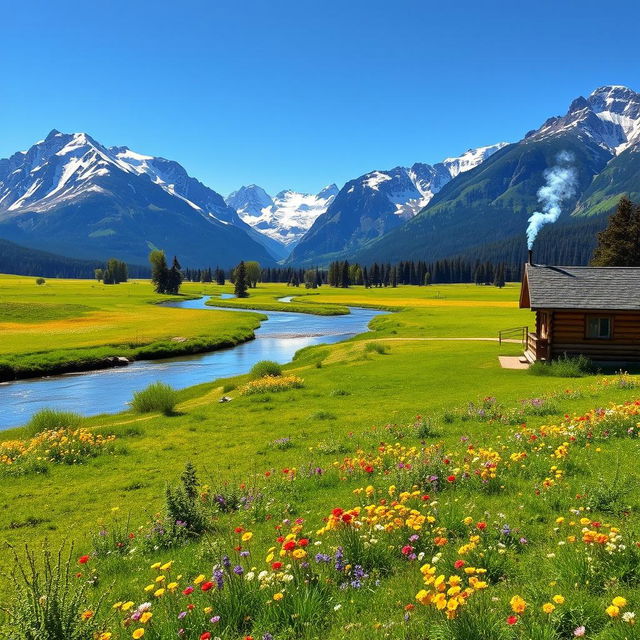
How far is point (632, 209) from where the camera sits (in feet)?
247

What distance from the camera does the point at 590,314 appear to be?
3484 cm

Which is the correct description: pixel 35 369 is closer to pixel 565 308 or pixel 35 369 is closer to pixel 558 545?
pixel 565 308

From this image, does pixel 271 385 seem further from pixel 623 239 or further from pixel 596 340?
pixel 623 239

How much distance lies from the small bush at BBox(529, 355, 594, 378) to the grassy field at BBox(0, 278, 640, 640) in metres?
7.58

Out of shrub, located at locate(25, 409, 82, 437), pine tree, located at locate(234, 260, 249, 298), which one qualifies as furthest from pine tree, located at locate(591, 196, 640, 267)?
pine tree, located at locate(234, 260, 249, 298)

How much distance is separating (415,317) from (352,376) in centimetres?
5245

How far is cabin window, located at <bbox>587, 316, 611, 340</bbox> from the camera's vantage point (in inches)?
1372

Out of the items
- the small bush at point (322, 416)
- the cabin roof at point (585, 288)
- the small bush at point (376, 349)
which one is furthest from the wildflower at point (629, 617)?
the small bush at point (376, 349)

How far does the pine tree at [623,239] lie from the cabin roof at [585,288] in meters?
40.6

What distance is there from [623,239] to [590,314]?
4740 centimetres

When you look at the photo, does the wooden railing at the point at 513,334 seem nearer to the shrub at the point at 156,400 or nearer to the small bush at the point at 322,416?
the small bush at the point at 322,416

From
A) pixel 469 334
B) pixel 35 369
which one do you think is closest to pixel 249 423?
pixel 35 369

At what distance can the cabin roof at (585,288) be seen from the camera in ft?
111

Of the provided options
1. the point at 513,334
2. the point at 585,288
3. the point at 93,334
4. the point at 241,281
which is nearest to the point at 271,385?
the point at 585,288
